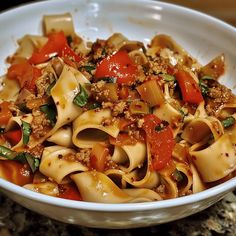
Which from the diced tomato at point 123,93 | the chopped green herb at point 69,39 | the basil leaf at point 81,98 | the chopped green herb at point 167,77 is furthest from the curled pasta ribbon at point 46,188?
the chopped green herb at point 69,39

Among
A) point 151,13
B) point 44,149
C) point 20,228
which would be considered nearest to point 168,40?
point 151,13

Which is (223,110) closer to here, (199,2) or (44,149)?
(44,149)

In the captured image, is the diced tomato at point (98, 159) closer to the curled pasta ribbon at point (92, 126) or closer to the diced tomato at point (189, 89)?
the curled pasta ribbon at point (92, 126)

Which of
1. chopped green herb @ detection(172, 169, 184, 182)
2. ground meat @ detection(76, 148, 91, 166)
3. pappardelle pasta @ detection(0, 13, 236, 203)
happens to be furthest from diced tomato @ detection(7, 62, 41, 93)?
chopped green herb @ detection(172, 169, 184, 182)

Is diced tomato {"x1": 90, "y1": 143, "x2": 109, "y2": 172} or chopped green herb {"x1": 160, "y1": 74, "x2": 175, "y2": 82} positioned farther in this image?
chopped green herb {"x1": 160, "y1": 74, "x2": 175, "y2": 82}

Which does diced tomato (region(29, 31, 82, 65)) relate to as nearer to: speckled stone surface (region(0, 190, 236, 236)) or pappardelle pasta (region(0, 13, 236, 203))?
pappardelle pasta (region(0, 13, 236, 203))

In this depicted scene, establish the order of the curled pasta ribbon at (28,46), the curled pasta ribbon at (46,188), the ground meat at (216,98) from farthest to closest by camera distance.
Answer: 1. the curled pasta ribbon at (28,46)
2. the ground meat at (216,98)
3. the curled pasta ribbon at (46,188)
